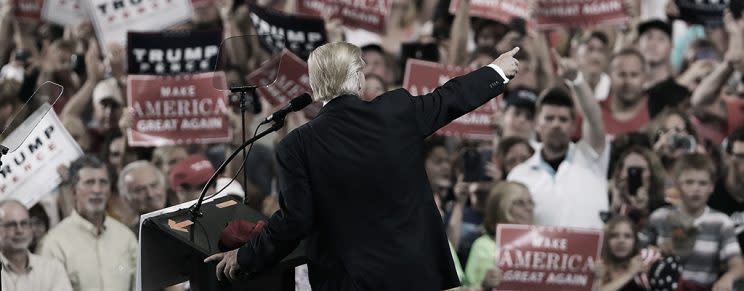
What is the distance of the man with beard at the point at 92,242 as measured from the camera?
7.22 metres

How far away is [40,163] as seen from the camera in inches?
298

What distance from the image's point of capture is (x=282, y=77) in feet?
29.6

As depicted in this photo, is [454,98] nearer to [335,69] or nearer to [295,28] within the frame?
[335,69]

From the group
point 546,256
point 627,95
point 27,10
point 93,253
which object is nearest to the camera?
point 93,253

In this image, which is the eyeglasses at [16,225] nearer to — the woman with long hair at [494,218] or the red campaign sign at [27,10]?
the woman with long hair at [494,218]

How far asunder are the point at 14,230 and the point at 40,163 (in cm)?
56

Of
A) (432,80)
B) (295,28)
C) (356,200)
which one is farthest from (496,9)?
(356,200)

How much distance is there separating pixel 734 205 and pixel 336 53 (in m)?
Result: 4.36

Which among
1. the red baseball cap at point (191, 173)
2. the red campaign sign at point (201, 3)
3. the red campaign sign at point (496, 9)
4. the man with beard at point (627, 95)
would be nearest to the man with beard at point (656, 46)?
the man with beard at point (627, 95)

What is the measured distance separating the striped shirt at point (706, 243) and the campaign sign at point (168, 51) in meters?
3.02

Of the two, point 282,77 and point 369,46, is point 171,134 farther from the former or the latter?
point 369,46

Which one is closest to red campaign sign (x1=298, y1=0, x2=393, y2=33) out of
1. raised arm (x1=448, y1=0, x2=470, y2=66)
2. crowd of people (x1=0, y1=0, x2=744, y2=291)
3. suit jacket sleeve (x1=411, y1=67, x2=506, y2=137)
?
crowd of people (x1=0, y1=0, x2=744, y2=291)

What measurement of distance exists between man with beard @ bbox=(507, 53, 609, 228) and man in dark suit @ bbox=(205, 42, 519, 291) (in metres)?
3.61

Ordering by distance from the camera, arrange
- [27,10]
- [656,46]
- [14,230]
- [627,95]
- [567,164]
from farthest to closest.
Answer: [27,10] → [656,46] → [627,95] → [567,164] → [14,230]
